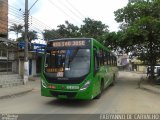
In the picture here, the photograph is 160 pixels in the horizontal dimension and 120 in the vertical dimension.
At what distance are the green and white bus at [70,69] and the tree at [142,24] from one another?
40.7 feet

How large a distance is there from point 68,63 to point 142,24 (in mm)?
13842

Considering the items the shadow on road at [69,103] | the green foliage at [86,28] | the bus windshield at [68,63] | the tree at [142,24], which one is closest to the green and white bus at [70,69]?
the bus windshield at [68,63]

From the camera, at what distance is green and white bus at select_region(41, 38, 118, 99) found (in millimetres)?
11938

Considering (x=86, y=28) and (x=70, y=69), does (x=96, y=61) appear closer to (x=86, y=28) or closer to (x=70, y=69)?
(x=70, y=69)

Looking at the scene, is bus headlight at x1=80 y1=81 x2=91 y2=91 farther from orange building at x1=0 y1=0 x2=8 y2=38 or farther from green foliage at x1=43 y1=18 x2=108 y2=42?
green foliage at x1=43 y1=18 x2=108 y2=42

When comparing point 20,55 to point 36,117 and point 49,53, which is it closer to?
point 49,53

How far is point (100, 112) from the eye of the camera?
11.1 m

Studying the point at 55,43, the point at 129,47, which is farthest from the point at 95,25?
the point at 55,43

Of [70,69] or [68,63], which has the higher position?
[68,63]

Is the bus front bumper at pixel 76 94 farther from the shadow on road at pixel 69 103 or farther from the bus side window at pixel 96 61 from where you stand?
the bus side window at pixel 96 61

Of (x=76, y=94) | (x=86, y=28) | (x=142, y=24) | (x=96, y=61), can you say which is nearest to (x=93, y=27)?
(x=86, y=28)

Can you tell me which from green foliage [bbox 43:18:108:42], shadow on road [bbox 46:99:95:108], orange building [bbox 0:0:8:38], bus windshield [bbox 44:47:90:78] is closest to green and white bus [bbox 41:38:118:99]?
bus windshield [bbox 44:47:90:78]

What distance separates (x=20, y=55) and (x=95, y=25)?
26799 millimetres

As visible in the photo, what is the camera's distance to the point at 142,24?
80.2 ft
